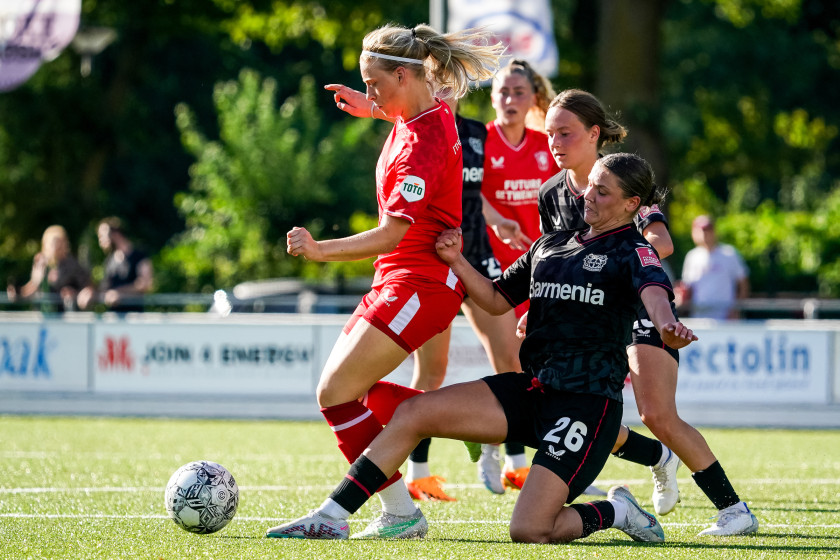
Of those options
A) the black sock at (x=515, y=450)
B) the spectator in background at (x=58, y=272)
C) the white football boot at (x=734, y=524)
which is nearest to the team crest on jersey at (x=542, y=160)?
the black sock at (x=515, y=450)

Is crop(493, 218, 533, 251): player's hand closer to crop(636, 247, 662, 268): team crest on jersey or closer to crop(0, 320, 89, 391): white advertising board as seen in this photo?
crop(636, 247, 662, 268): team crest on jersey

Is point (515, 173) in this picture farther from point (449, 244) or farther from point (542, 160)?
point (449, 244)

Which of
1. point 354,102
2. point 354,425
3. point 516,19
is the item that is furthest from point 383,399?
point 516,19

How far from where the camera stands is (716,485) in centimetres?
561

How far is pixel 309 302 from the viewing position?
15180mm

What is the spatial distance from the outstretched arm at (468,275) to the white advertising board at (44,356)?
8.84 metres

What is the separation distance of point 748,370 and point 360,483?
8.45 metres

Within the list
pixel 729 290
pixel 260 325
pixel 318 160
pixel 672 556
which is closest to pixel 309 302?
pixel 260 325

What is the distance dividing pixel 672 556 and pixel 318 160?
82.4ft

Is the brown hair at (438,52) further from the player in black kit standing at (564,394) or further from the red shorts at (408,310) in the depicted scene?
the red shorts at (408,310)

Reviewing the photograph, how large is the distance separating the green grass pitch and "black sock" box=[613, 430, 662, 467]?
1.06ft

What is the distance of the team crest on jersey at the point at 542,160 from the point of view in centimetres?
752

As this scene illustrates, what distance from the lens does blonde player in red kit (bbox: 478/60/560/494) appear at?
24.1ft

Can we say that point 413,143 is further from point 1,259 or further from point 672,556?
point 1,259
